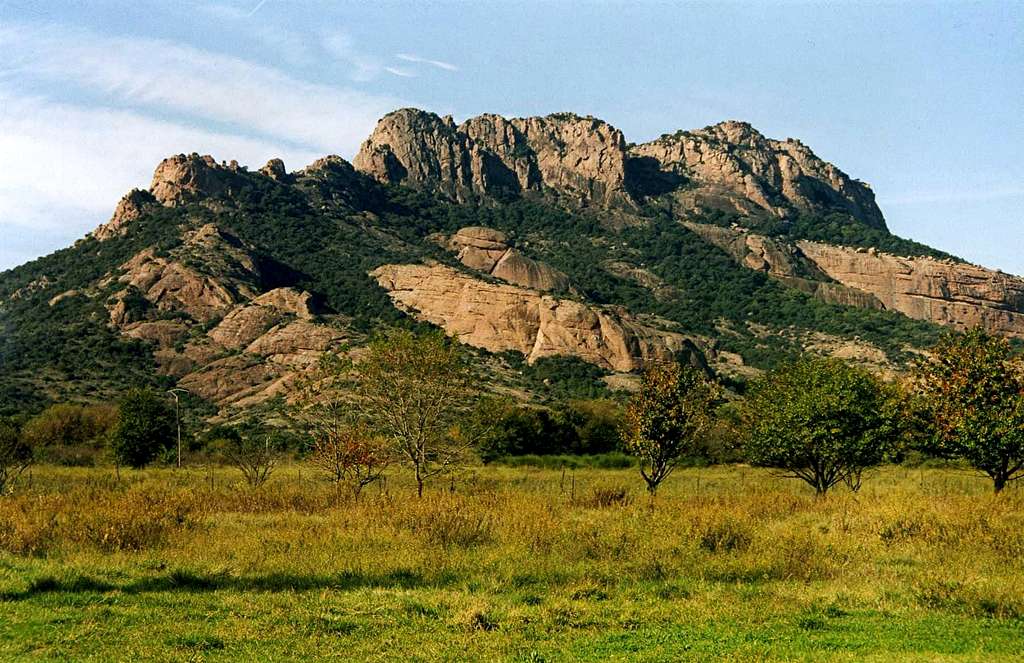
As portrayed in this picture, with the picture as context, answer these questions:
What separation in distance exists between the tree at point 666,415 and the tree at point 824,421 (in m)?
2.67

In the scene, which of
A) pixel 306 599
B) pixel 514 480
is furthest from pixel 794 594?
pixel 514 480

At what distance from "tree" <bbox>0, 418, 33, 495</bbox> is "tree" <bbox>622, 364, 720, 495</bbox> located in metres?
22.6

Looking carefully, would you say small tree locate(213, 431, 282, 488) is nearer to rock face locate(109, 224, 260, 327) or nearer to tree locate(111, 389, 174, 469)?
tree locate(111, 389, 174, 469)

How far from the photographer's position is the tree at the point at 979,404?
1144 inches

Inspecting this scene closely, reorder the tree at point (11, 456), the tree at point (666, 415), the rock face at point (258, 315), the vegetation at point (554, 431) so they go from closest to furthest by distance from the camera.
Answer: the tree at point (11, 456), the tree at point (666, 415), the vegetation at point (554, 431), the rock face at point (258, 315)

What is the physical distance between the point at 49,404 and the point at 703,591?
78.4 meters

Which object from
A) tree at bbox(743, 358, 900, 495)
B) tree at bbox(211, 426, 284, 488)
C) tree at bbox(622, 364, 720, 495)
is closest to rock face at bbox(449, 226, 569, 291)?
tree at bbox(211, 426, 284, 488)

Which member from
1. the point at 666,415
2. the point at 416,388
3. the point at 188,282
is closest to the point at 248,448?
the point at 416,388

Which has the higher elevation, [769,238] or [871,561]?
[769,238]

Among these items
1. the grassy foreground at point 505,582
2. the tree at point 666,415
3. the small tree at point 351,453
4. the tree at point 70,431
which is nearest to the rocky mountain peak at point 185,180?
the tree at point 70,431

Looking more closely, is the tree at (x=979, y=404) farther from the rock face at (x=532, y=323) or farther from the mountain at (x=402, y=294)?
the rock face at (x=532, y=323)

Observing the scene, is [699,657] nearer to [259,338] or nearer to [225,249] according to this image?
[259,338]

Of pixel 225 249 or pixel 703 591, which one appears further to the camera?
pixel 225 249

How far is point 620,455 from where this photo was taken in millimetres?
67125
